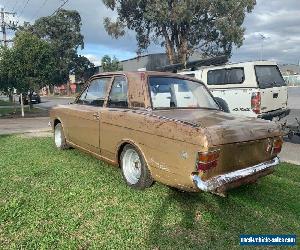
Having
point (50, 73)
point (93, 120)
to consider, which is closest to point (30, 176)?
point (93, 120)

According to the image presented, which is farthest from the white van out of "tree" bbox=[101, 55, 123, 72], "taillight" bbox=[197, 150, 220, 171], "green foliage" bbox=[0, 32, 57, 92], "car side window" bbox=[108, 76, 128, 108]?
"tree" bbox=[101, 55, 123, 72]

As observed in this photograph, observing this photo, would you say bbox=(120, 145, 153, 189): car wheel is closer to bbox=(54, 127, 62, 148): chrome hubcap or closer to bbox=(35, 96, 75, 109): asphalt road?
bbox=(54, 127, 62, 148): chrome hubcap

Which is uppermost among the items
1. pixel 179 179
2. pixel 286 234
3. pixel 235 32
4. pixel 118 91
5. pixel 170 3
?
pixel 170 3

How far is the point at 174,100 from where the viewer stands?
5.16 metres

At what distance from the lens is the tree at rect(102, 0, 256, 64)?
30141 millimetres

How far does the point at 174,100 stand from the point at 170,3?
27.6 metres

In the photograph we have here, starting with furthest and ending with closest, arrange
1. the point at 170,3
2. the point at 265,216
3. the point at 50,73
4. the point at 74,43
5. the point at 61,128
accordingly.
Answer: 1. the point at 74,43
2. the point at 170,3
3. the point at 50,73
4. the point at 61,128
5. the point at 265,216

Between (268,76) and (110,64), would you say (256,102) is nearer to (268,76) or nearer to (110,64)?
(268,76)

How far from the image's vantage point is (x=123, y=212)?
169 inches

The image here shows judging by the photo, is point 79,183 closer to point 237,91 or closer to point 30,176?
point 30,176

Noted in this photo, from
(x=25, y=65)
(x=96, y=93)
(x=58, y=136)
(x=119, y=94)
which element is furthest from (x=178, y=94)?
(x=25, y=65)

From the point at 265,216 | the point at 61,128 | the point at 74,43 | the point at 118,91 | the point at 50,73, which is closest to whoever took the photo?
the point at 265,216

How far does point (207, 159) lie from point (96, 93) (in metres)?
3.01

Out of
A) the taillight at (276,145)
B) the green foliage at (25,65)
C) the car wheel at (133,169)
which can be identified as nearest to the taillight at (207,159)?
the car wheel at (133,169)
